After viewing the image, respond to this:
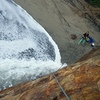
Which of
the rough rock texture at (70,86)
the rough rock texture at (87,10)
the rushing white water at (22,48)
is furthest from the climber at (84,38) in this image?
the rough rock texture at (70,86)

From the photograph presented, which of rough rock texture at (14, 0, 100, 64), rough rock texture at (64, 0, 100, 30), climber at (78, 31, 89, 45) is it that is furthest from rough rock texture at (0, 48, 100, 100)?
rough rock texture at (64, 0, 100, 30)

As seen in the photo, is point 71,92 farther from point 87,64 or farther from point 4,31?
point 4,31

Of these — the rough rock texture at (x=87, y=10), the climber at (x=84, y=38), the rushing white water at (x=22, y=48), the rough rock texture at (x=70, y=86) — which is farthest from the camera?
the rough rock texture at (x=87, y=10)

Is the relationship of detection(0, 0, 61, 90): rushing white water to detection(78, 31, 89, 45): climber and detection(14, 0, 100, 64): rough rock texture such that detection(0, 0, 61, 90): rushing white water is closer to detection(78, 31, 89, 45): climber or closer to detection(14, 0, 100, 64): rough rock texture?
detection(14, 0, 100, 64): rough rock texture

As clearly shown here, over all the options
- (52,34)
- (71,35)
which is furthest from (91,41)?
(52,34)

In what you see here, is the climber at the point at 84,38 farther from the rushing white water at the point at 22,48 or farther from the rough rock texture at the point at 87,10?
the rough rock texture at the point at 87,10

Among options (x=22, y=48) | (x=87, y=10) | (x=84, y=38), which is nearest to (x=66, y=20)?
(x=84, y=38)

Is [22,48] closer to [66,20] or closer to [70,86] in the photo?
[70,86]
